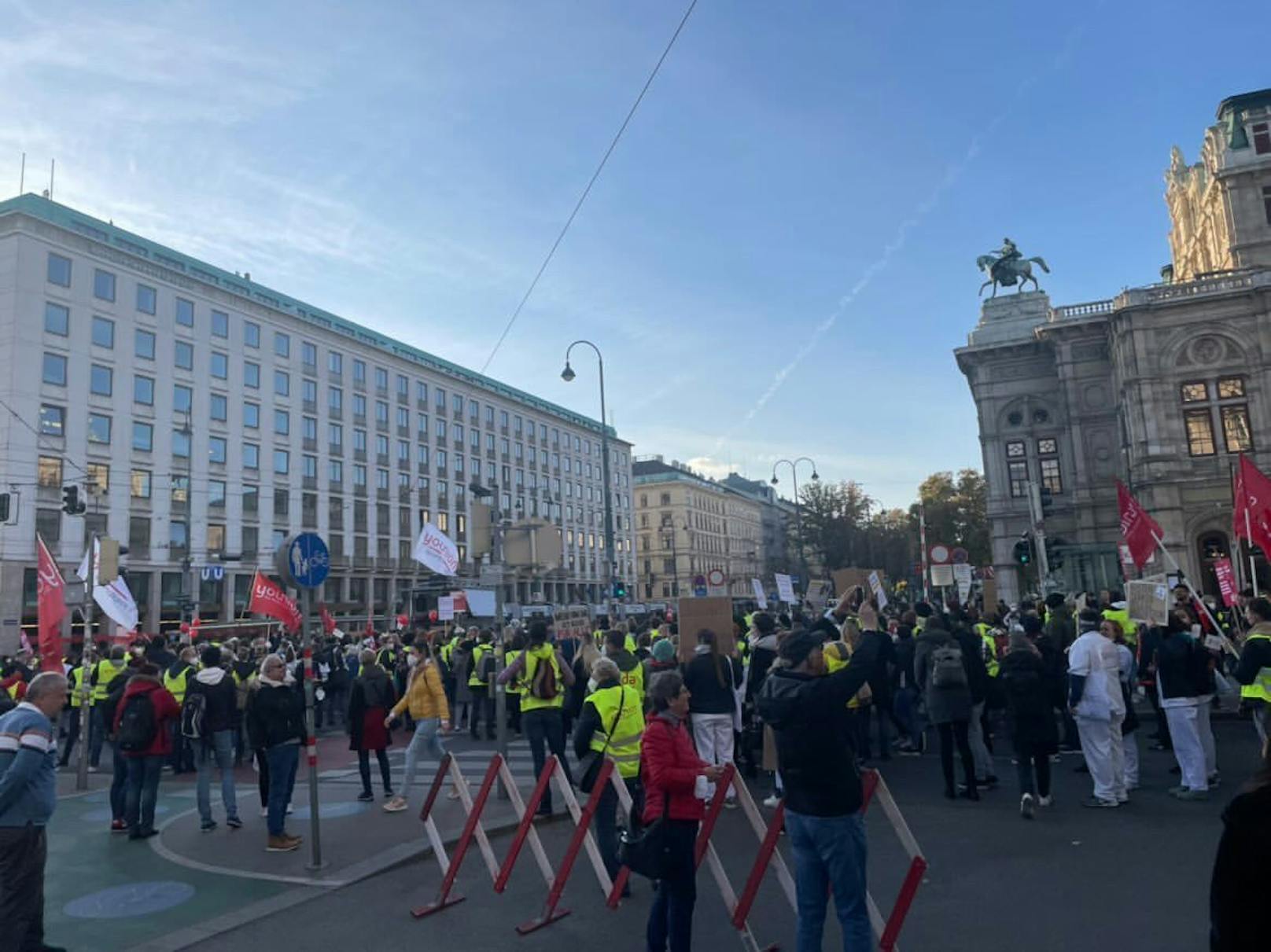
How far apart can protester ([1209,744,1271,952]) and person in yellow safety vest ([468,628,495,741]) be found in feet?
45.3

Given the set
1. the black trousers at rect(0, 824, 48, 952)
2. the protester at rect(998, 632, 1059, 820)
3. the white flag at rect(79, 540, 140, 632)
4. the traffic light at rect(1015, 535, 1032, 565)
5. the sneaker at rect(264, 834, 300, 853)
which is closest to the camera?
the black trousers at rect(0, 824, 48, 952)

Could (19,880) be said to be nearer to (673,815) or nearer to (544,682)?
(673,815)

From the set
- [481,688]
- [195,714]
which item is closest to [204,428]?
[481,688]

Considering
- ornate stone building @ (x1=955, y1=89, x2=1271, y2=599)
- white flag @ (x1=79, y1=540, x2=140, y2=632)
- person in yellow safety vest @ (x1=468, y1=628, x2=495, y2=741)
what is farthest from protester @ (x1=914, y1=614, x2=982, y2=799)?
ornate stone building @ (x1=955, y1=89, x2=1271, y2=599)

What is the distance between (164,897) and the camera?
7.25 m

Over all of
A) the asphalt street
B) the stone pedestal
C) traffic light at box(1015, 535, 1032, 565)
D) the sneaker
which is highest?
the stone pedestal

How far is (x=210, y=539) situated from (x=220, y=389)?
952 centimetres

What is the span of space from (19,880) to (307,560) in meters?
3.48

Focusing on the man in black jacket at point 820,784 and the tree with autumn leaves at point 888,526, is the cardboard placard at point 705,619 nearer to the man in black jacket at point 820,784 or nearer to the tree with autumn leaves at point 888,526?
the man in black jacket at point 820,784

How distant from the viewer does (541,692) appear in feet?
30.4

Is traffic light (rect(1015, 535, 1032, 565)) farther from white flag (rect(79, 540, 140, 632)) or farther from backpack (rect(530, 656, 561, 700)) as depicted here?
white flag (rect(79, 540, 140, 632))

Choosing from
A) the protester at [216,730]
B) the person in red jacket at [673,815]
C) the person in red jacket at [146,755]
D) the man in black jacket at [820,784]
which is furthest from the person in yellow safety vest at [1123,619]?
the person in red jacket at [146,755]

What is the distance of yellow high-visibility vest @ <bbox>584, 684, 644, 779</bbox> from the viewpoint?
6715mm

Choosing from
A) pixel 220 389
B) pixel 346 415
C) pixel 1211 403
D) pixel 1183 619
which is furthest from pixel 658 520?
pixel 1183 619
